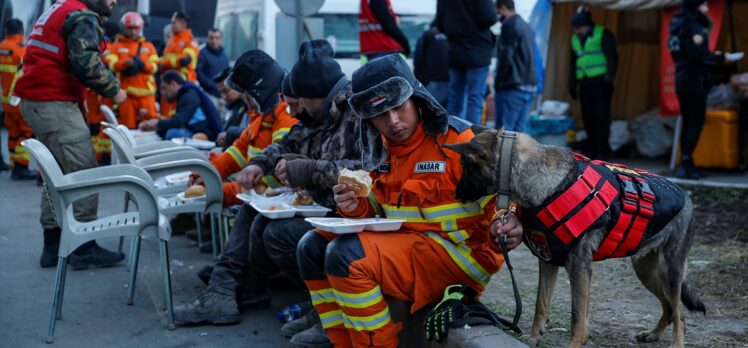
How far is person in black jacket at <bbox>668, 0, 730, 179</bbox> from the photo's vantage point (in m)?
9.03

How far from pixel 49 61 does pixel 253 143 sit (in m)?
1.79

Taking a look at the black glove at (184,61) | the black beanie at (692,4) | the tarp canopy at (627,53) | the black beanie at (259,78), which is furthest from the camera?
the black glove at (184,61)

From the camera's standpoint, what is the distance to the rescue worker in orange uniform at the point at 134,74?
11.6 m

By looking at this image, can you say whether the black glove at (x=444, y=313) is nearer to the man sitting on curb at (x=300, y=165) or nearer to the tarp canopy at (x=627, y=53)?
the man sitting on curb at (x=300, y=165)

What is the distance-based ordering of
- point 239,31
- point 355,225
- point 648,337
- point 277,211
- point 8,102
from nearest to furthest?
point 355,225 < point 648,337 < point 277,211 < point 8,102 < point 239,31

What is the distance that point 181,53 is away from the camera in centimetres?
1298

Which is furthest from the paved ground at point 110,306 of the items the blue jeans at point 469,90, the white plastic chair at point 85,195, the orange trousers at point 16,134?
the orange trousers at point 16,134

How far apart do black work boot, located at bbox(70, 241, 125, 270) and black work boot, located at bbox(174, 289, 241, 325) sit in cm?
172

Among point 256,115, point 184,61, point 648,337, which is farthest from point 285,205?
point 184,61

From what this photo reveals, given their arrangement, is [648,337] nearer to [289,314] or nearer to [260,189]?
[289,314]

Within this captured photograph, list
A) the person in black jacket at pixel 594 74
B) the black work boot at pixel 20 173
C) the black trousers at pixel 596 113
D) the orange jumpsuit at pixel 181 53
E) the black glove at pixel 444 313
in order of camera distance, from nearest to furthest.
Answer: the black glove at pixel 444 313 < the person in black jacket at pixel 594 74 < the black trousers at pixel 596 113 < the black work boot at pixel 20 173 < the orange jumpsuit at pixel 181 53

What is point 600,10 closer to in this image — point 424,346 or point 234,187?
point 234,187

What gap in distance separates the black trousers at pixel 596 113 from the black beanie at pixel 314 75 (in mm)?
6831

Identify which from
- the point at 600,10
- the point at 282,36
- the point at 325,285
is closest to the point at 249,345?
the point at 325,285
